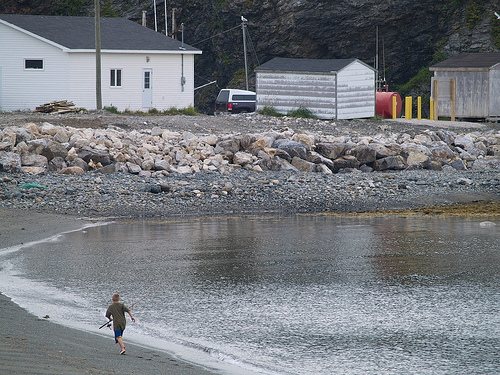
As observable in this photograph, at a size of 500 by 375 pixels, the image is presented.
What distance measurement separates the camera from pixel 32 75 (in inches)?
1319

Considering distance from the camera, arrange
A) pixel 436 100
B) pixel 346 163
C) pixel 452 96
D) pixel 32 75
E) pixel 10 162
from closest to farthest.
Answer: pixel 10 162
pixel 346 163
pixel 32 75
pixel 452 96
pixel 436 100

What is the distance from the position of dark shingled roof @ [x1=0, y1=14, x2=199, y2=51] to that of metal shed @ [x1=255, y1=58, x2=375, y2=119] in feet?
16.1

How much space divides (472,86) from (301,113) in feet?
32.1

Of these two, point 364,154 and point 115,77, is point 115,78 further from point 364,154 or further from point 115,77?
point 364,154

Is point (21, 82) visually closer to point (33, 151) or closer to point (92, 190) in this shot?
point (33, 151)

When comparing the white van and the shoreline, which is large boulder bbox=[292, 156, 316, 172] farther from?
the white van

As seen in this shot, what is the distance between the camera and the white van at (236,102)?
1586 inches

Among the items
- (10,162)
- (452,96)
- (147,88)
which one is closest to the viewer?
(10,162)

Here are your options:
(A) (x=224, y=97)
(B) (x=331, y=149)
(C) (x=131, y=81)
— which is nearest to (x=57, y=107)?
(C) (x=131, y=81)

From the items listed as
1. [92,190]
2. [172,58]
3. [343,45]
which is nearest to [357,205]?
[92,190]

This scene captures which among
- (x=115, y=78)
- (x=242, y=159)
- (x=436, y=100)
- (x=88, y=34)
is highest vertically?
(x=88, y=34)

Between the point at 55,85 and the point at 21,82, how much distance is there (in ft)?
5.75

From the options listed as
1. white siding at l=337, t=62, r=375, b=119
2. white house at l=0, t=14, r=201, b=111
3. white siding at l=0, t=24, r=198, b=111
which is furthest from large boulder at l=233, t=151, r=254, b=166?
white siding at l=0, t=24, r=198, b=111

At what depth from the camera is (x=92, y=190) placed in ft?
63.2
